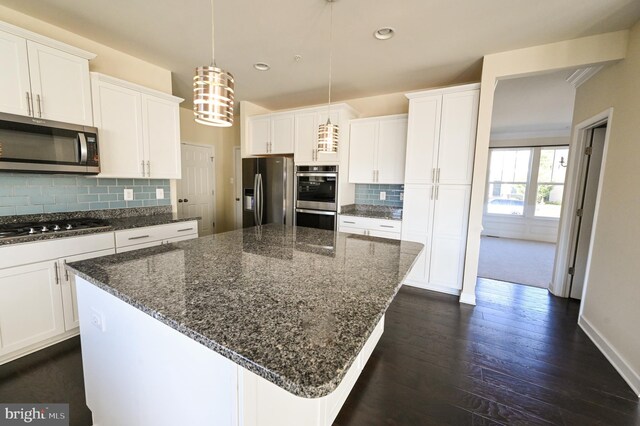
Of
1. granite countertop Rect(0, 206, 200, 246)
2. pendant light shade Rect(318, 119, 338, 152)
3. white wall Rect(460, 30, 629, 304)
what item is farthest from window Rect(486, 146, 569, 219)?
granite countertop Rect(0, 206, 200, 246)

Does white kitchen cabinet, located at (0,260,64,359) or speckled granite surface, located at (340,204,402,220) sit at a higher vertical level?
speckled granite surface, located at (340,204,402,220)

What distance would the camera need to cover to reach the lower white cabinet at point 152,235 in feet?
7.77

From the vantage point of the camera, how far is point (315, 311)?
→ 0.90 meters

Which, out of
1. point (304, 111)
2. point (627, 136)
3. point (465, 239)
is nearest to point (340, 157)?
point (304, 111)

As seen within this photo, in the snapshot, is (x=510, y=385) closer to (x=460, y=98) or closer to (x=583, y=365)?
(x=583, y=365)

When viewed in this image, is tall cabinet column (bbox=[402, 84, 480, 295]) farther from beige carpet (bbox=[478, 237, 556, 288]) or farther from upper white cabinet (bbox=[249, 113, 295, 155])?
upper white cabinet (bbox=[249, 113, 295, 155])

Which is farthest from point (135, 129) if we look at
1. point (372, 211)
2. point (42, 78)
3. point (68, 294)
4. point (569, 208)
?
point (569, 208)

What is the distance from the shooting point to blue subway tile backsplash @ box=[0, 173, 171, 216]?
2193 millimetres

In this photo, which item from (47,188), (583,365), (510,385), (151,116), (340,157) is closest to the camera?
(510,385)

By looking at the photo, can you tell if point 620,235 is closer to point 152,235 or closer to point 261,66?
point 261,66

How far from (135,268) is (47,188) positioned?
2021 mm

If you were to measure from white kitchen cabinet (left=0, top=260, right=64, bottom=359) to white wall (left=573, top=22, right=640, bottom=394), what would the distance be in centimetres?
428

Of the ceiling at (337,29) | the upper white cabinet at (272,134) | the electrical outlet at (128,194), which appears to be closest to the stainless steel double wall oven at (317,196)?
the upper white cabinet at (272,134)

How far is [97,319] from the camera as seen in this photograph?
1274mm
